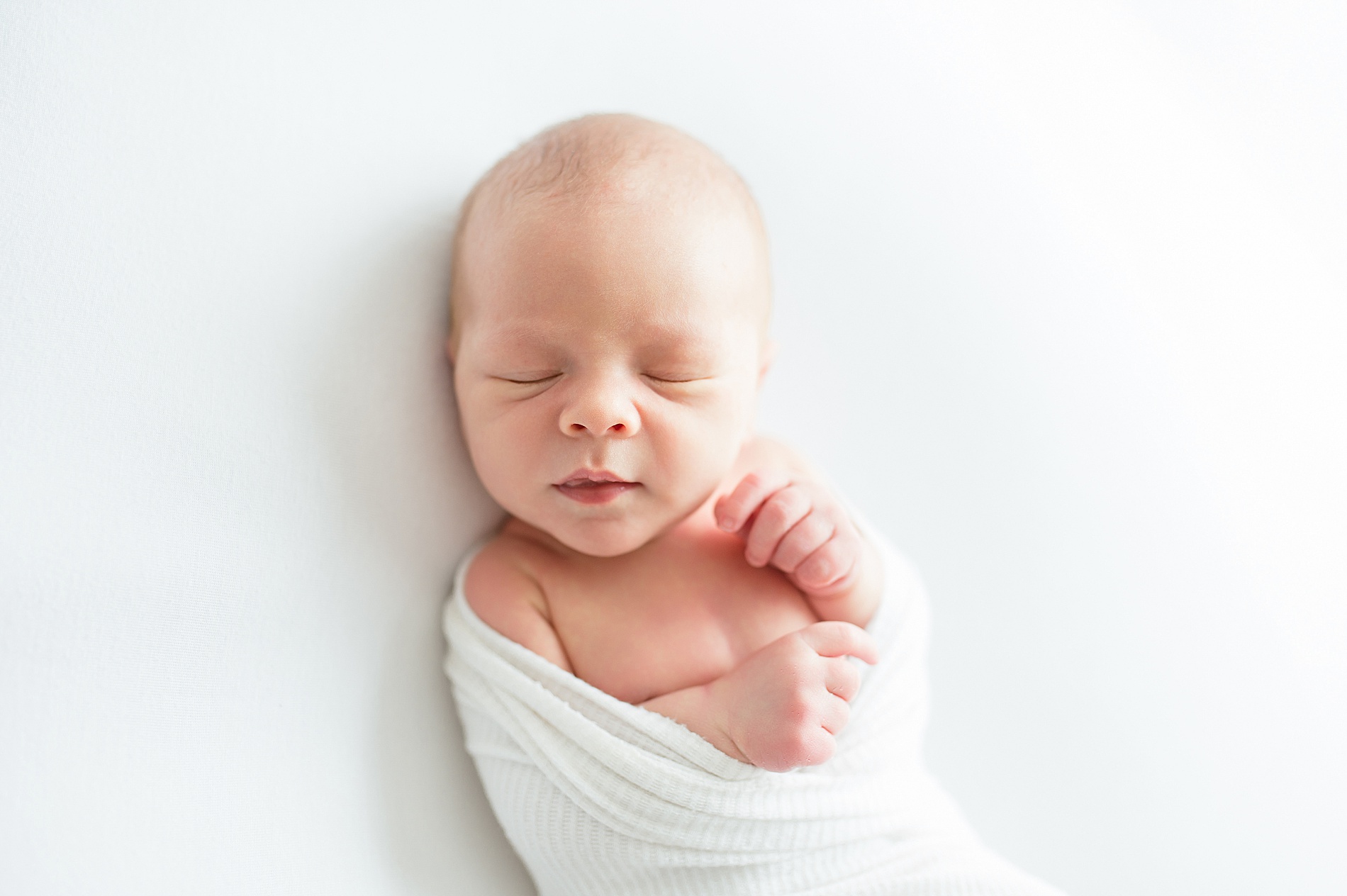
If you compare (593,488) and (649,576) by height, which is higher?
(593,488)

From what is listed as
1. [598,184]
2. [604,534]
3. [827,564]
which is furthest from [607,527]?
[598,184]

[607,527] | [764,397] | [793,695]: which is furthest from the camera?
[764,397]

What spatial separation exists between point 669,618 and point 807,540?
18 centimetres

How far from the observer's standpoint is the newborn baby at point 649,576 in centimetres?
101

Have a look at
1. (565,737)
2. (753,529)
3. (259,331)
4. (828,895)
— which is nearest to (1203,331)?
(753,529)

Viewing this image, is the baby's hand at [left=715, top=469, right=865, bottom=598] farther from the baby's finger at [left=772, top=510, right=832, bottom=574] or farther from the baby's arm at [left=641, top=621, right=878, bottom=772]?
the baby's arm at [left=641, top=621, right=878, bottom=772]

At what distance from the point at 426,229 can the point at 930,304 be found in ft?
2.33

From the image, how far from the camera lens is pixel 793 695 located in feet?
3.21

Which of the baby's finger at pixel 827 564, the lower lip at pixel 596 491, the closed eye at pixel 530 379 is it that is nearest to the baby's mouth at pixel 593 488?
the lower lip at pixel 596 491

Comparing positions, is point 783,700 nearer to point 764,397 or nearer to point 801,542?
point 801,542

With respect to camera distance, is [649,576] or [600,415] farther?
[649,576]

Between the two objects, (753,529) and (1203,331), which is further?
(1203,331)

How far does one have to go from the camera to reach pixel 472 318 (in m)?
1.11

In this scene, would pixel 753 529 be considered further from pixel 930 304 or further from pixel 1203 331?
pixel 1203 331
